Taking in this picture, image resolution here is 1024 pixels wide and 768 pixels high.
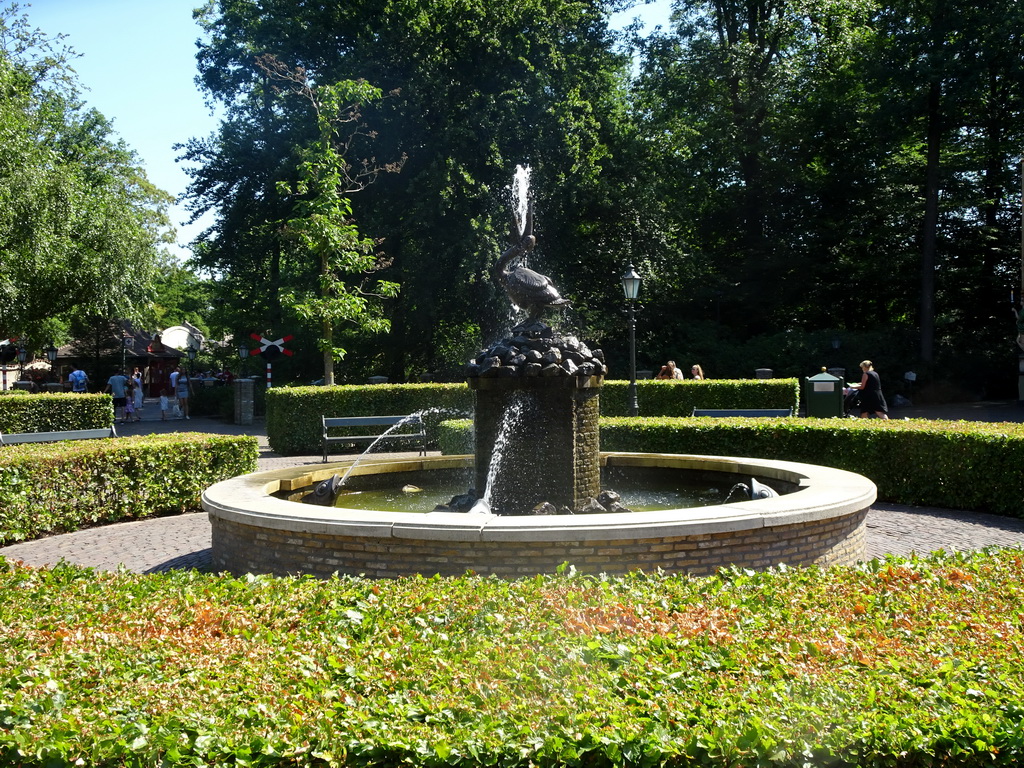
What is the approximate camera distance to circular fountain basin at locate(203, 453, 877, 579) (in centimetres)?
610

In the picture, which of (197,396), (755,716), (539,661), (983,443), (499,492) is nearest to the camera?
(755,716)

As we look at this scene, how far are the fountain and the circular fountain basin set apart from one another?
10 millimetres

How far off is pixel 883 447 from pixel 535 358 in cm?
603

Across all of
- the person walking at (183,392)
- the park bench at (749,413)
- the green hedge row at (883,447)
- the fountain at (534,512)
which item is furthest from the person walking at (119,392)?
the fountain at (534,512)

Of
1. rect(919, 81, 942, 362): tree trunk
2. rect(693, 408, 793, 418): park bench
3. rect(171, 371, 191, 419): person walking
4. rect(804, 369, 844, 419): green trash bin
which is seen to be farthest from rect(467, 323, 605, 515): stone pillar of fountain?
rect(919, 81, 942, 362): tree trunk

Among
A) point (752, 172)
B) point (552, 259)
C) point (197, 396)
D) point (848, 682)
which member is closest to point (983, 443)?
point (848, 682)

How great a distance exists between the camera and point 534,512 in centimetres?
810

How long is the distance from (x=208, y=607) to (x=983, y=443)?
983cm

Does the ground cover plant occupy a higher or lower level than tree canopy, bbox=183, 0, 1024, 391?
lower

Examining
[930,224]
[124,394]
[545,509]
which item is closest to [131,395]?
[124,394]

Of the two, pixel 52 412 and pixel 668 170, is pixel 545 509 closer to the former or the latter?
pixel 52 412

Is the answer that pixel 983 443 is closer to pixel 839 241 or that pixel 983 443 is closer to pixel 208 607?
pixel 208 607

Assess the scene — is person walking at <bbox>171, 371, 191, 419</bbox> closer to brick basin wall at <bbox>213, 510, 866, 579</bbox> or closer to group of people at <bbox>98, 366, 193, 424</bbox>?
group of people at <bbox>98, 366, 193, 424</bbox>

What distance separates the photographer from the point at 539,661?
11.2 ft
